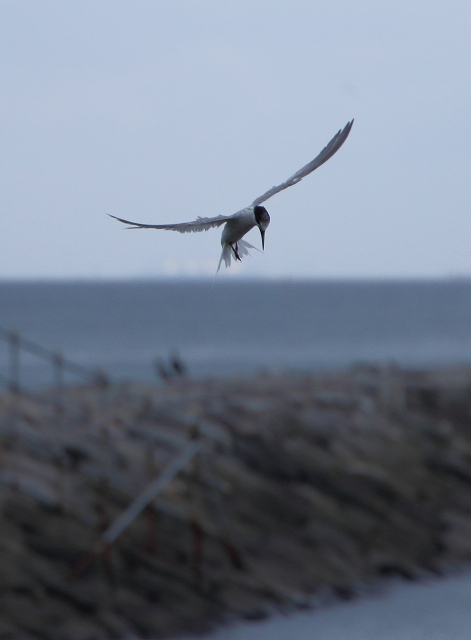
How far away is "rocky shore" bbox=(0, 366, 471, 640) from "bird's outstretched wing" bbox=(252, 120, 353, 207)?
1076 cm

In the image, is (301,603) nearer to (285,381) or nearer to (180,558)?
(180,558)

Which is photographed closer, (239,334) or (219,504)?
(219,504)

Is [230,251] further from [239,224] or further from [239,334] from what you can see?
[239,334]

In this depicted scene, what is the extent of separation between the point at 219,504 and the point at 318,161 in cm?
1449

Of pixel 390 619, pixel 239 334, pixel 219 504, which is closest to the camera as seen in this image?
pixel 390 619

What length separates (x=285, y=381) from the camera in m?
29.1

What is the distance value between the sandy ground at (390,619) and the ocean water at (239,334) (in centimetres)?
3833

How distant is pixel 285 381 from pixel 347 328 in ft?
256

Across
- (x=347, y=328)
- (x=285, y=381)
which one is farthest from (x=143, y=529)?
(x=347, y=328)

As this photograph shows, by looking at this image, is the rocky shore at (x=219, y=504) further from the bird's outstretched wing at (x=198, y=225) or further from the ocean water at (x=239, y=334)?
the ocean water at (x=239, y=334)

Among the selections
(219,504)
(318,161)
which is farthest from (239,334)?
(318,161)

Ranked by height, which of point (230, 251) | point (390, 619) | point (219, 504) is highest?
point (230, 251)

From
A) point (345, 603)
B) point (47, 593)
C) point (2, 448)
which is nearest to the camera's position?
point (47, 593)

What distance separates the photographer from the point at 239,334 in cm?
9981
